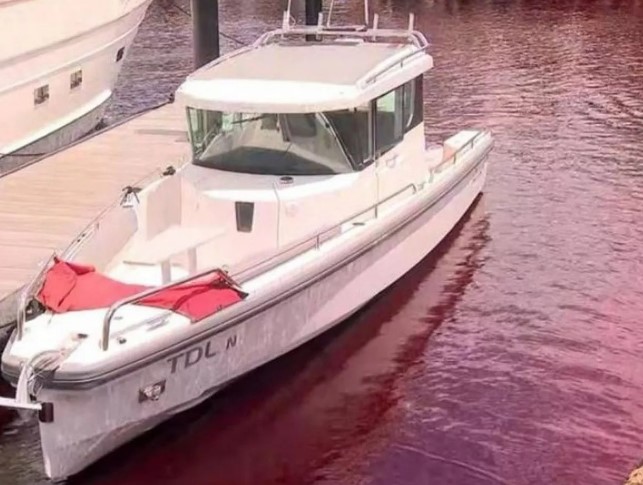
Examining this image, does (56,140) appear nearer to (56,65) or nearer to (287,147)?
(56,65)

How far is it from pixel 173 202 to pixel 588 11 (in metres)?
23.6

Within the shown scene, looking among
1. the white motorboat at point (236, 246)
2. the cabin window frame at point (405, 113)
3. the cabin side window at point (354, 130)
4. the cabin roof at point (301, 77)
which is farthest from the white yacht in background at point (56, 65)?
the cabin side window at point (354, 130)

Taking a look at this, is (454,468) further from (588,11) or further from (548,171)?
(588,11)

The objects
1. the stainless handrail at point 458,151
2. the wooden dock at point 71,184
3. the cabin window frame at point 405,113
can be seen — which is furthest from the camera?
the stainless handrail at point 458,151

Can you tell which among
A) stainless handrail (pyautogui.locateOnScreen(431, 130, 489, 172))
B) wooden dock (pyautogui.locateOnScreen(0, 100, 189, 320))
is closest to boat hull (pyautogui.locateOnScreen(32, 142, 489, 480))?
stainless handrail (pyautogui.locateOnScreen(431, 130, 489, 172))

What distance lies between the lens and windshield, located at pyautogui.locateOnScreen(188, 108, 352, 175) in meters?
10.2

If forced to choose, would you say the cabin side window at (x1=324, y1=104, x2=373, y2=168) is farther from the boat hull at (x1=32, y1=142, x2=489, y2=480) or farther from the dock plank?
the dock plank

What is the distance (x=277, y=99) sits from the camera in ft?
33.2

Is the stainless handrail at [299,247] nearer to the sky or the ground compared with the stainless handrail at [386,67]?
nearer to the ground

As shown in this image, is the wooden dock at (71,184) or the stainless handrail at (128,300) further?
the wooden dock at (71,184)

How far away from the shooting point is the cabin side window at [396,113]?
35.4ft

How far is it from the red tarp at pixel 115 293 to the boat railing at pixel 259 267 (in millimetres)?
60

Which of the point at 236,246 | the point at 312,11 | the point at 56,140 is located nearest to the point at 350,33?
the point at 236,246

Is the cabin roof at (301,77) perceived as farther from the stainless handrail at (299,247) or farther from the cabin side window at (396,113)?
the stainless handrail at (299,247)
